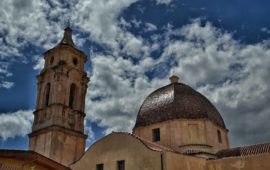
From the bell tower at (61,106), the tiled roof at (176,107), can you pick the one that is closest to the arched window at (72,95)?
the bell tower at (61,106)

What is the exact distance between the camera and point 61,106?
26641 mm

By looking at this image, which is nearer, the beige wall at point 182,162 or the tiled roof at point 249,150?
the beige wall at point 182,162

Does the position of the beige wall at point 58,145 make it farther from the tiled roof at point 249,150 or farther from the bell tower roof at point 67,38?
the tiled roof at point 249,150

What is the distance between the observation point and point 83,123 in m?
28.3

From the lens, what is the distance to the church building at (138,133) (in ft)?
60.9

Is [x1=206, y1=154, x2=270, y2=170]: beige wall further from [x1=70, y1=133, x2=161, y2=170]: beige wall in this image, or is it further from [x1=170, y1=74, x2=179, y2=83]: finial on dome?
[x1=170, y1=74, x2=179, y2=83]: finial on dome

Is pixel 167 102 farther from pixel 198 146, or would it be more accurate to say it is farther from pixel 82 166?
pixel 82 166

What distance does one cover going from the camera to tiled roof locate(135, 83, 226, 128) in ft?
76.2

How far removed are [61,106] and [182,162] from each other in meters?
12.2

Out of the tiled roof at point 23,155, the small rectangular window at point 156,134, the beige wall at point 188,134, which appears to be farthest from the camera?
the small rectangular window at point 156,134

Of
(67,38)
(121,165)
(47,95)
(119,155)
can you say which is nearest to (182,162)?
(121,165)

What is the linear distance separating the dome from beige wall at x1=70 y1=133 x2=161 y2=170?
437 cm

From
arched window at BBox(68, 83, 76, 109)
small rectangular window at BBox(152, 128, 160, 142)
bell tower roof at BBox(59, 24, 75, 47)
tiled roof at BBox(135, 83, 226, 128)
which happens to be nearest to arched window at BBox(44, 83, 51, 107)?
arched window at BBox(68, 83, 76, 109)

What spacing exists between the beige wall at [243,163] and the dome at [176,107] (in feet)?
14.7
